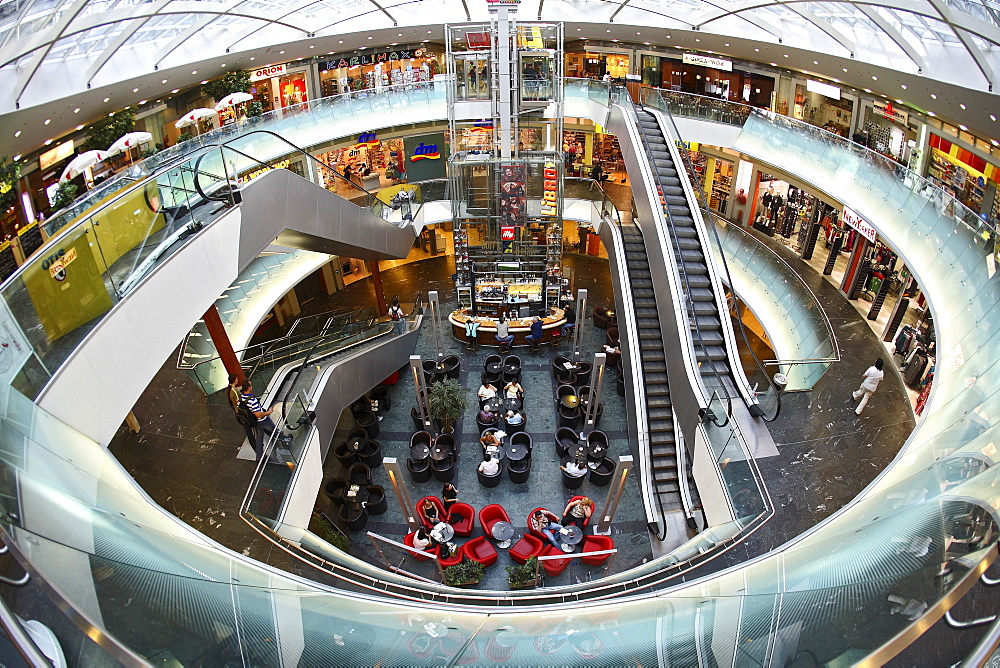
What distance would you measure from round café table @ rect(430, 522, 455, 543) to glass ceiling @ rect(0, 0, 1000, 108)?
12.3 meters

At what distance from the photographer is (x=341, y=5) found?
21562mm

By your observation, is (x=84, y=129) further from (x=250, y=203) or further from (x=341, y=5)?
(x=250, y=203)

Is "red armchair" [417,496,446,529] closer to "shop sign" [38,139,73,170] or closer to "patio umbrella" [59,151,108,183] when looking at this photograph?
"patio umbrella" [59,151,108,183]

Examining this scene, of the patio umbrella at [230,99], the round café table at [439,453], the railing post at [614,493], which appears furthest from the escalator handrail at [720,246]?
the patio umbrella at [230,99]

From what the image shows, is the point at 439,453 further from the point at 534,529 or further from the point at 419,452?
the point at 534,529

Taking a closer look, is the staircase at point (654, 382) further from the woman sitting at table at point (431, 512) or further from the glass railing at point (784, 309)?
the woman sitting at table at point (431, 512)

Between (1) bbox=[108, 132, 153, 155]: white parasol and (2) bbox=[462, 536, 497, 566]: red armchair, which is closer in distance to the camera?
(2) bbox=[462, 536, 497, 566]: red armchair

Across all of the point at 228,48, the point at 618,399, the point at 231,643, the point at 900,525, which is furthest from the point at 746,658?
the point at 228,48

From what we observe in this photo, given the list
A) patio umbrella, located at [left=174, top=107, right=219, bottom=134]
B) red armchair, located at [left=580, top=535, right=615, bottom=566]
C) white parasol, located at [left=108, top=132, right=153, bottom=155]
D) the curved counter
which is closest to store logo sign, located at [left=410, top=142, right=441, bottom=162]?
patio umbrella, located at [left=174, top=107, right=219, bottom=134]

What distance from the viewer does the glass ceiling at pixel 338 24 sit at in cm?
1220

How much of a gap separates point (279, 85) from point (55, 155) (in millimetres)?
10306

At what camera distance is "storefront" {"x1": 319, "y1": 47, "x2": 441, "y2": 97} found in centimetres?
2592

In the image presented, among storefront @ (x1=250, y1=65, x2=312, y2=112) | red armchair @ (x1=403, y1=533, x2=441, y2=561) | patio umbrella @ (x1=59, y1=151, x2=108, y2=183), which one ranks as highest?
storefront @ (x1=250, y1=65, x2=312, y2=112)

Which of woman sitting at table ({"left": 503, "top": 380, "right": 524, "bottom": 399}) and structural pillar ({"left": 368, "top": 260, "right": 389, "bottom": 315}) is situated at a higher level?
structural pillar ({"left": 368, "top": 260, "right": 389, "bottom": 315})
